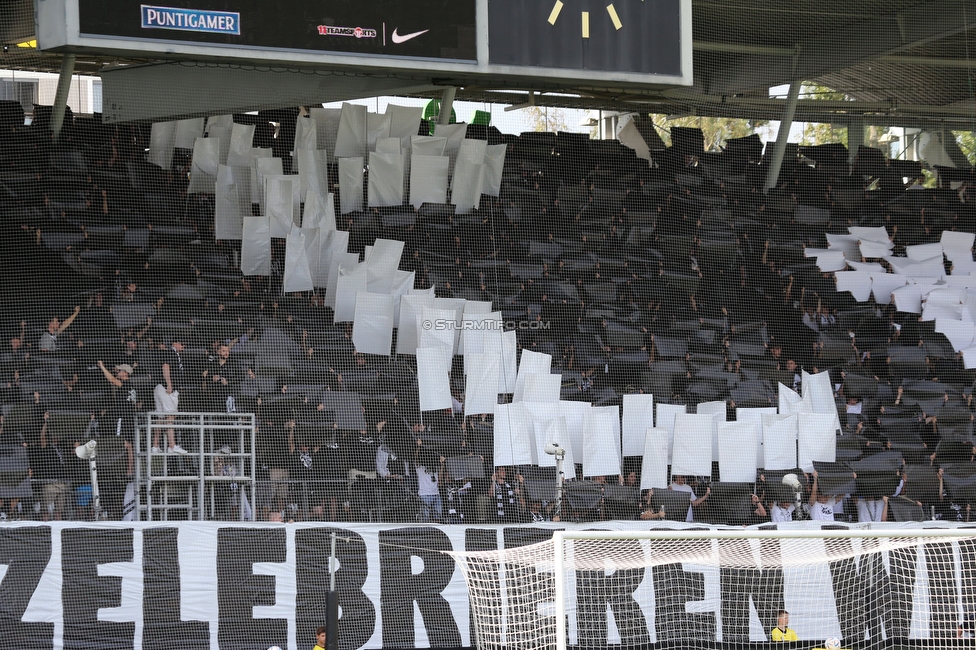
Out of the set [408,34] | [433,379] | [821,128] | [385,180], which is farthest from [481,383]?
[821,128]

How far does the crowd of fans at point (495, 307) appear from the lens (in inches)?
460

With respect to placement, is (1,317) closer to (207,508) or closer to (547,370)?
(207,508)

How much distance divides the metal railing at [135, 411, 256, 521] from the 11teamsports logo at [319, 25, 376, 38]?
12.4 feet

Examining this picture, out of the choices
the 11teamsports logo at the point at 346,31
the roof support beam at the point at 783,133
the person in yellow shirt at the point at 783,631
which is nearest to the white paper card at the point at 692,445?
the person in yellow shirt at the point at 783,631

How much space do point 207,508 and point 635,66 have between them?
18.4 ft

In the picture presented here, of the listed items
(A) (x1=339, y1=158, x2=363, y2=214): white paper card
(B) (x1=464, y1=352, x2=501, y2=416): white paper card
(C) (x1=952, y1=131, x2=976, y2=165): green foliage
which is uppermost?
(C) (x1=952, y1=131, x2=976, y2=165): green foliage

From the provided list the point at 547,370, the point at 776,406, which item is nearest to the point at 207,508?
the point at 547,370

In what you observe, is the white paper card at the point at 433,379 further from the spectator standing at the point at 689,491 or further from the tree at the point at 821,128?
the tree at the point at 821,128

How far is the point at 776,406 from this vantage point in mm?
13859

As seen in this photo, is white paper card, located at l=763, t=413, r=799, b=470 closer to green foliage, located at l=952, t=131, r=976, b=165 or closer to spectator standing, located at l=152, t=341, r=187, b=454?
green foliage, located at l=952, t=131, r=976, b=165

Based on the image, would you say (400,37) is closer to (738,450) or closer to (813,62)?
(738,450)

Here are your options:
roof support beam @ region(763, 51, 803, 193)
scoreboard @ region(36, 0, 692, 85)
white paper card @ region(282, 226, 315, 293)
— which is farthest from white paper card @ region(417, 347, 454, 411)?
roof support beam @ region(763, 51, 803, 193)

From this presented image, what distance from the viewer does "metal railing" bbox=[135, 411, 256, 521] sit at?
10.7m

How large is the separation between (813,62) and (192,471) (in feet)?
29.0
